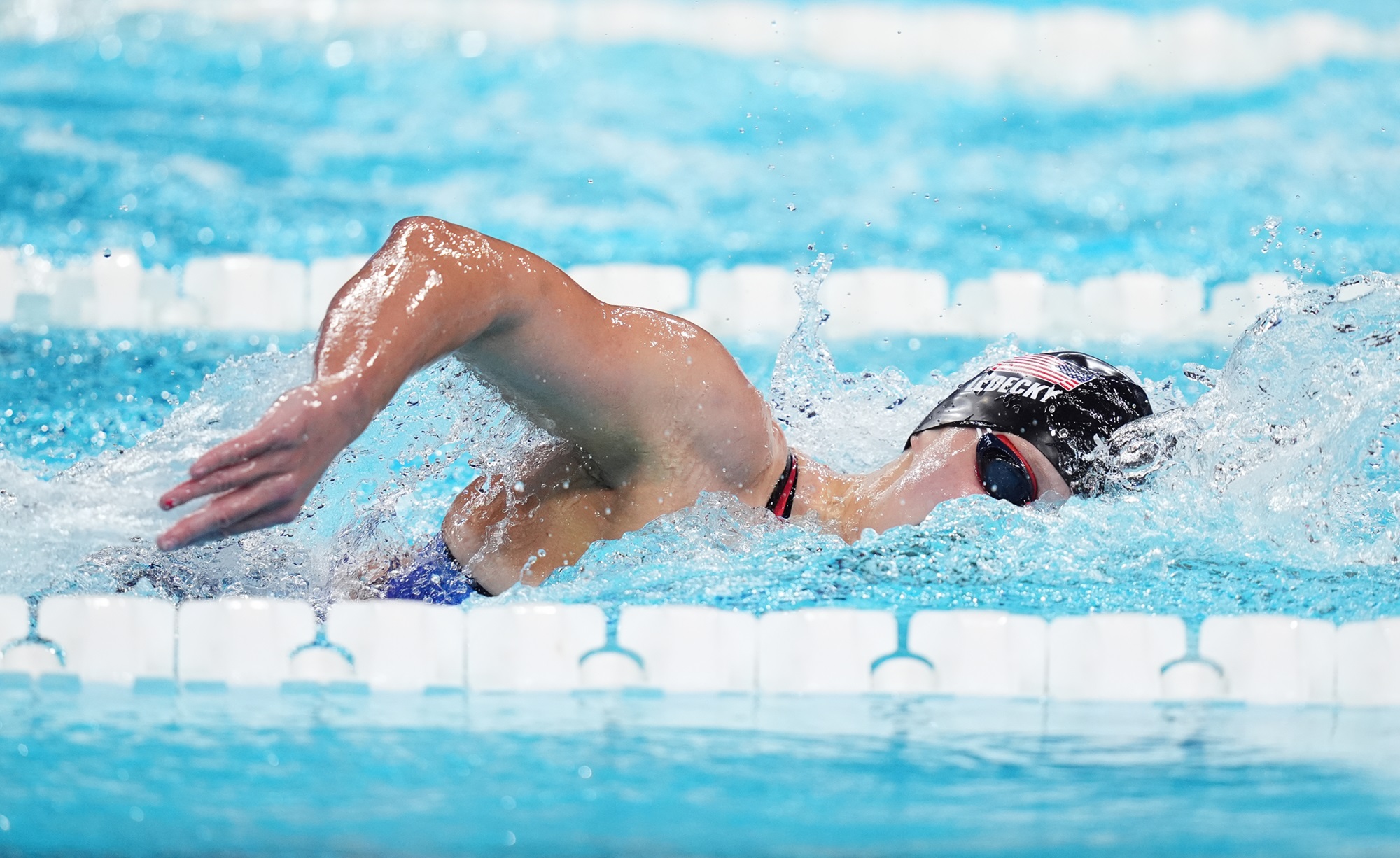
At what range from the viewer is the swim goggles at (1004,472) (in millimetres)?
1810

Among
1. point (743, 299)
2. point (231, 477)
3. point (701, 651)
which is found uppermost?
point (743, 299)

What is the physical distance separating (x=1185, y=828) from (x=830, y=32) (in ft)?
19.9

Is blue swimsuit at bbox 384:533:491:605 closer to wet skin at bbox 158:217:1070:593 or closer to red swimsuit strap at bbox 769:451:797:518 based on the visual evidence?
wet skin at bbox 158:217:1070:593

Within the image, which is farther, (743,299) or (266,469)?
(743,299)

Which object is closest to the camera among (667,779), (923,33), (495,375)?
(667,779)

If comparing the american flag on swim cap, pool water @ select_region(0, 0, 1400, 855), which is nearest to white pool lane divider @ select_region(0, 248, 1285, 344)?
pool water @ select_region(0, 0, 1400, 855)

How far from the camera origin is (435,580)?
1.95 metres

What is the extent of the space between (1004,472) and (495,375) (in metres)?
0.71

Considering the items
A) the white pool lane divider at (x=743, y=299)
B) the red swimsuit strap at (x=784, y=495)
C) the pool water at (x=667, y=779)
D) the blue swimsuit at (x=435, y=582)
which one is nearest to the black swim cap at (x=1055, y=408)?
the red swimsuit strap at (x=784, y=495)

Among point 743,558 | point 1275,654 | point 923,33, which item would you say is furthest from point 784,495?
point 923,33

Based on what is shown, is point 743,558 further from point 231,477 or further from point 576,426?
point 231,477

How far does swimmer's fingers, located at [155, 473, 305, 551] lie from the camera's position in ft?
3.37

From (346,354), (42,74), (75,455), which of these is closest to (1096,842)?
(346,354)

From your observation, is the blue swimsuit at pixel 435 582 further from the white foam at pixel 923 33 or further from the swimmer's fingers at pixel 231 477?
the white foam at pixel 923 33
